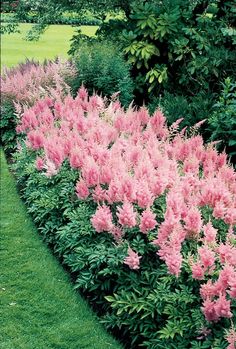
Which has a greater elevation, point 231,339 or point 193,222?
point 193,222

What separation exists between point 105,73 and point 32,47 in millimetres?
12674

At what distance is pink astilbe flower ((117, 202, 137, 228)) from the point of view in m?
4.55

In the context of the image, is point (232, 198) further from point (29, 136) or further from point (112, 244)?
point (29, 136)

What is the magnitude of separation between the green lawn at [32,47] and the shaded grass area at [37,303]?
1192 cm

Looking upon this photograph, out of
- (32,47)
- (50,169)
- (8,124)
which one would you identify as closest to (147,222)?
(50,169)

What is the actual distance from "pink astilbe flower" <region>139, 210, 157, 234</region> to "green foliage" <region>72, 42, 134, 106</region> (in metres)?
4.43

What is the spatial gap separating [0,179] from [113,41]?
320 centimetres

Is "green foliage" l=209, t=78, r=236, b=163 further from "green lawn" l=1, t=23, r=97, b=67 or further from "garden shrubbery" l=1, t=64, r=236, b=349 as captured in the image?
"green lawn" l=1, t=23, r=97, b=67

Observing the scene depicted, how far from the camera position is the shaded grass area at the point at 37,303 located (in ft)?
14.5

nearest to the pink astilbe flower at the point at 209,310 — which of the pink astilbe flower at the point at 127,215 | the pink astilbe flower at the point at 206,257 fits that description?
the pink astilbe flower at the point at 206,257

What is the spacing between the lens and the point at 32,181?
6359 millimetres

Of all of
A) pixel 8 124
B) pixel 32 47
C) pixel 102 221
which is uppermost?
pixel 102 221

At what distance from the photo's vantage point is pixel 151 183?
16.6 ft

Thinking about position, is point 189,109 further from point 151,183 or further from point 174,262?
point 174,262
